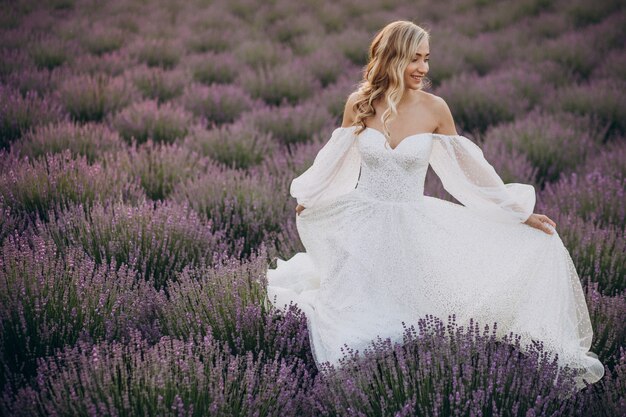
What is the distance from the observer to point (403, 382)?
2062 millimetres

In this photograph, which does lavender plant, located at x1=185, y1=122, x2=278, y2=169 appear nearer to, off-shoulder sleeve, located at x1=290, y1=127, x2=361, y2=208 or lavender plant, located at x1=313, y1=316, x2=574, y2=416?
off-shoulder sleeve, located at x1=290, y1=127, x2=361, y2=208

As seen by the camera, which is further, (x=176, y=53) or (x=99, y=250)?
(x=176, y=53)

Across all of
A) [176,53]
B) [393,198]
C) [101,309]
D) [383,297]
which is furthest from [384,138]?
[176,53]

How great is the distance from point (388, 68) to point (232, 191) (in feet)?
5.29

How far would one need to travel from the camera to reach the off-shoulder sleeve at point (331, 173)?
279 centimetres

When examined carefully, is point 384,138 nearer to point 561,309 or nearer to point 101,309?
point 561,309

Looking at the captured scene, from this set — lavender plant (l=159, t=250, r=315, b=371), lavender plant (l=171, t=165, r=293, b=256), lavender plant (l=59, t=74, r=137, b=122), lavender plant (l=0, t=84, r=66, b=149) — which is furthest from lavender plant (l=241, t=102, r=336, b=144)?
lavender plant (l=159, t=250, r=315, b=371)

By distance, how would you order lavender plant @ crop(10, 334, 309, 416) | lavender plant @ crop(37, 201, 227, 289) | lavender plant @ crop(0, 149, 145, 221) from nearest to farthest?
1. lavender plant @ crop(10, 334, 309, 416)
2. lavender plant @ crop(37, 201, 227, 289)
3. lavender plant @ crop(0, 149, 145, 221)

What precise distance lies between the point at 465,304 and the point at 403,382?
23.0 inches

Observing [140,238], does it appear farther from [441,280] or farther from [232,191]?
[441,280]

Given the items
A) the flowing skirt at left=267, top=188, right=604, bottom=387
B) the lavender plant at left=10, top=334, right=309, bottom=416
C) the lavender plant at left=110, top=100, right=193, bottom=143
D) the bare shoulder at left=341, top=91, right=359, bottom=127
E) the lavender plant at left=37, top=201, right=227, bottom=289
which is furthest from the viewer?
the lavender plant at left=110, top=100, right=193, bottom=143

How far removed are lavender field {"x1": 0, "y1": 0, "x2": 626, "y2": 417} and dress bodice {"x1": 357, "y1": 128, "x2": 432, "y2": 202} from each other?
0.65 metres

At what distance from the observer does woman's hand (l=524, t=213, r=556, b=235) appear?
2537 millimetres

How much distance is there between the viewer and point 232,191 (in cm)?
379
